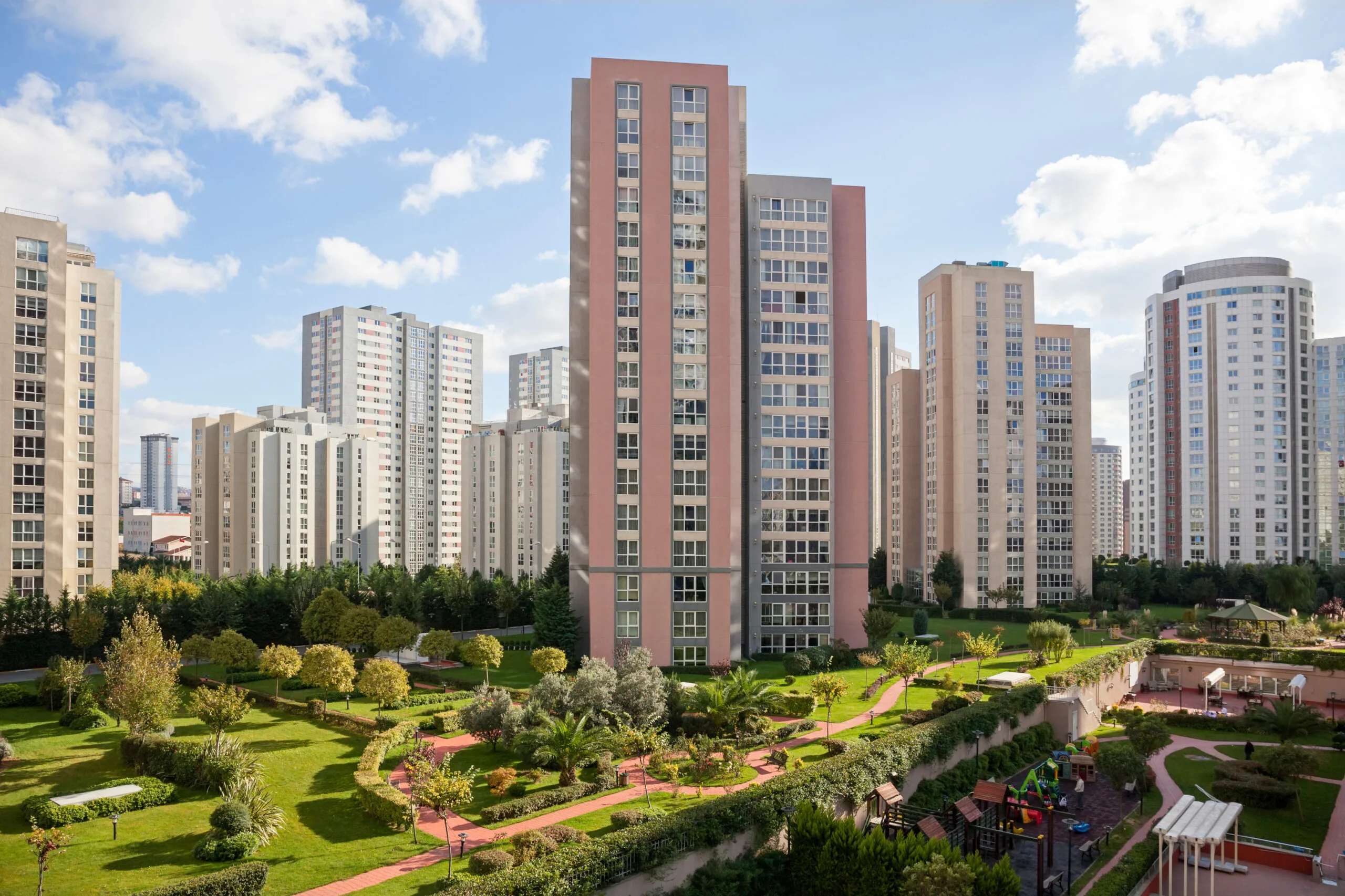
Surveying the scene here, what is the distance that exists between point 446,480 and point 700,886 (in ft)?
392

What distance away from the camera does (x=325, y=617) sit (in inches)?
2083

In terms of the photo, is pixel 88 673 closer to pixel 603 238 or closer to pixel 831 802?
pixel 603 238

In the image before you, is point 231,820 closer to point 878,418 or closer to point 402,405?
point 402,405

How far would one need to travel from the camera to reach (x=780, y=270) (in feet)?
196

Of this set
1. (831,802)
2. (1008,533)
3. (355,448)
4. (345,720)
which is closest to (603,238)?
(345,720)

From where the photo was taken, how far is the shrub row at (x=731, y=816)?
1943cm

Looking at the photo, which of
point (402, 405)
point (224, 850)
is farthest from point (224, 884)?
point (402, 405)

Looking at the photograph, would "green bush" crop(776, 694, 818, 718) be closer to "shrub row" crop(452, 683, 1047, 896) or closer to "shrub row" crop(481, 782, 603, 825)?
"shrub row" crop(452, 683, 1047, 896)

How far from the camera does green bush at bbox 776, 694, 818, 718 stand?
39406 mm

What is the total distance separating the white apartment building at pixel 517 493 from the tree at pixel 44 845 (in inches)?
3344

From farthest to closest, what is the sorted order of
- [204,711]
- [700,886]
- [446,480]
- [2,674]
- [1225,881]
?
[446,480] → [2,674] → [204,711] → [1225,881] → [700,886]

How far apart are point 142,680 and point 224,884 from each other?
1657cm

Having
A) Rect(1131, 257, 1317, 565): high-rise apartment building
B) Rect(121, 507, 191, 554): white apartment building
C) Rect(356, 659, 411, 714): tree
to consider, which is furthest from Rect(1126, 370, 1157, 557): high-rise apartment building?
Rect(121, 507, 191, 554): white apartment building

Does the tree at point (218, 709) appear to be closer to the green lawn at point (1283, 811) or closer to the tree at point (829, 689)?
the tree at point (829, 689)
